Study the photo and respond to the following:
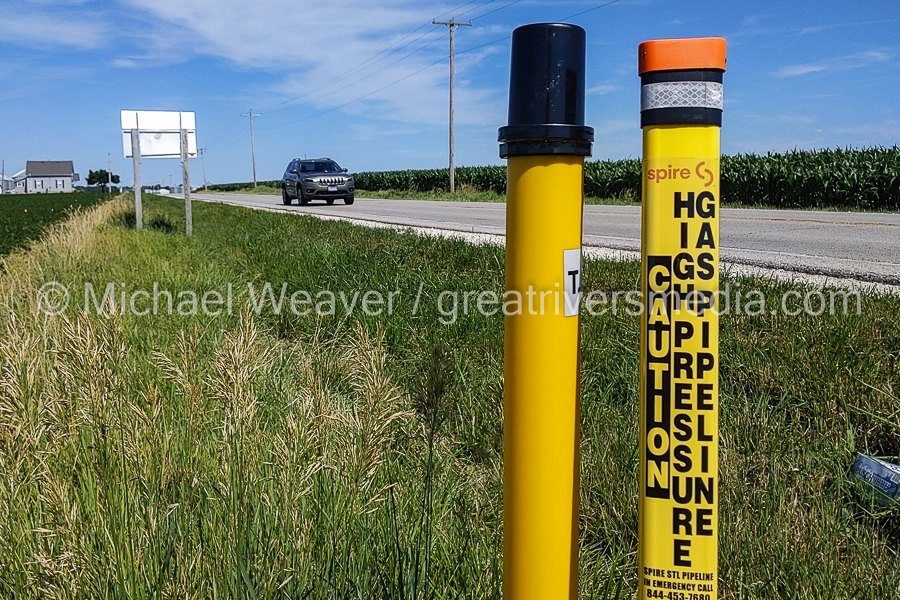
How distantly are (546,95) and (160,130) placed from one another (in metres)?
14.7

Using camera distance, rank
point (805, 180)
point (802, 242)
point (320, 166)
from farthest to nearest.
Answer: point (320, 166) → point (805, 180) → point (802, 242)

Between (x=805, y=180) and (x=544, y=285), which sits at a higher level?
(x=805, y=180)

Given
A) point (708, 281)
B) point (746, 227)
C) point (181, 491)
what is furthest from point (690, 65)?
point (746, 227)

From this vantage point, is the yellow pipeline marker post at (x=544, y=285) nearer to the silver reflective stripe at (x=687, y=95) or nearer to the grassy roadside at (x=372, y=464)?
the silver reflective stripe at (x=687, y=95)

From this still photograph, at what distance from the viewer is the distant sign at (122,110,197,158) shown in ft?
46.2

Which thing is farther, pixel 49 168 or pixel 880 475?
pixel 49 168

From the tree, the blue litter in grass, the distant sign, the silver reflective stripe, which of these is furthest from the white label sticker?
the tree

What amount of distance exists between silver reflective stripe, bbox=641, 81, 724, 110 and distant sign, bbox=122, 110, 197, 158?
557 inches

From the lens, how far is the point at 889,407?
10.1ft

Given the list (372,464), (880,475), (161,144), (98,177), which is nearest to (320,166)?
(161,144)

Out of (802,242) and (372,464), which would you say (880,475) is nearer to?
(372,464)

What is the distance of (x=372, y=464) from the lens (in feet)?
6.00

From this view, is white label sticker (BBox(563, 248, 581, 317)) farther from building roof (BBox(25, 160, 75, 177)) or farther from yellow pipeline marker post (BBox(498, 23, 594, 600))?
building roof (BBox(25, 160, 75, 177))

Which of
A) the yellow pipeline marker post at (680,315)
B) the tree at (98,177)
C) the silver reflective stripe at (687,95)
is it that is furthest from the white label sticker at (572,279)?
the tree at (98,177)
